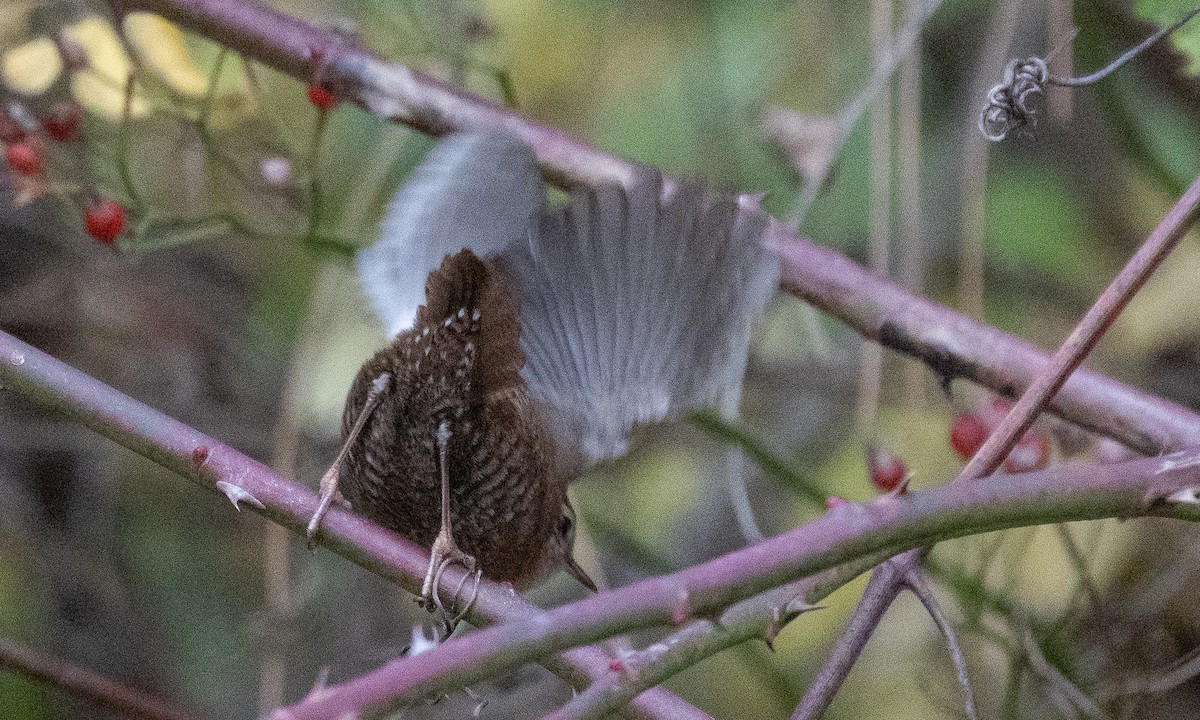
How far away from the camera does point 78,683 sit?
175 cm

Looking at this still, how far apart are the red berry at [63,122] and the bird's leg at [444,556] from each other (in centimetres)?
87

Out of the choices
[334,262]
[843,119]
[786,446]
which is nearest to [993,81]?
[843,119]

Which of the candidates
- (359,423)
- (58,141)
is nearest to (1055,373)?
(359,423)

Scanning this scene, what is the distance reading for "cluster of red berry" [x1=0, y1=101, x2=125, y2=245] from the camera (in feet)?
5.63

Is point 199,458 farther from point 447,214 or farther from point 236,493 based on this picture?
point 447,214


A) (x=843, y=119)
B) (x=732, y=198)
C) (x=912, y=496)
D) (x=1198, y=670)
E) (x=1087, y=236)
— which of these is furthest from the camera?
(x=1087, y=236)

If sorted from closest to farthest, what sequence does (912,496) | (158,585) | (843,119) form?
(912,496) → (843,119) → (158,585)

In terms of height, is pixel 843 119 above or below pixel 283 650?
Answer: above

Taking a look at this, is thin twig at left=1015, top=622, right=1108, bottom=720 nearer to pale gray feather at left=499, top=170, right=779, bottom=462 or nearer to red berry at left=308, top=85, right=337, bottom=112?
pale gray feather at left=499, top=170, right=779, bottom=462

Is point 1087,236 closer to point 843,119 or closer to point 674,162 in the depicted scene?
point 843,119

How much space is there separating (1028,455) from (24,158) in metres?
1.49

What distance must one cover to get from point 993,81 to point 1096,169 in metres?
0.46

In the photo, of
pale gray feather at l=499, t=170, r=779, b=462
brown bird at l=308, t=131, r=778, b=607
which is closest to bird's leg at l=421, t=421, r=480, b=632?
brown bird at l=308, t=131, r=778, b=607

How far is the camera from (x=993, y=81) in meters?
2.13
